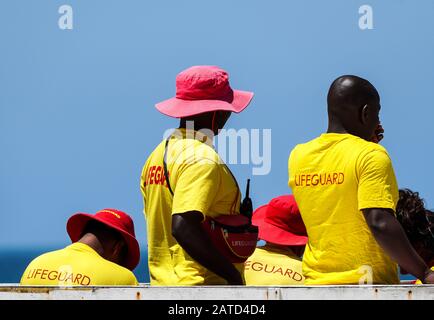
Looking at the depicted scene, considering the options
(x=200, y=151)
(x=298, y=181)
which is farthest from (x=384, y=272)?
(x=200, y=151)

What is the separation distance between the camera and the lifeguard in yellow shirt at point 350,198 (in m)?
6.60

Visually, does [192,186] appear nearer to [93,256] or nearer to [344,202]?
[344,202]

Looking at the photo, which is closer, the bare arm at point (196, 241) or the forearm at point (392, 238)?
the forearm at point (392, 238)

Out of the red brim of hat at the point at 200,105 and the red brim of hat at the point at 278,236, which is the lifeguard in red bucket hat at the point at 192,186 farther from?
the red brim of hat at the point at 278,236

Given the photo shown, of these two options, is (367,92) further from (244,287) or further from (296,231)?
(296,231)

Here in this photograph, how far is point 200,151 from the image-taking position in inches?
271

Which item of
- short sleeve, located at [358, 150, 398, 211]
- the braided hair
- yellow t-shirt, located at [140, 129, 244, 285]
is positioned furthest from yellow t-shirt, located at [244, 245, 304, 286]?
short sleeve, located at [358, 150, 398, 211]

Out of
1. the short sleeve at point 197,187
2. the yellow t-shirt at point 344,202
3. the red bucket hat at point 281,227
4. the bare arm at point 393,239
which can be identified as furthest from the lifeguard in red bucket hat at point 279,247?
the bare arm at point 393,239

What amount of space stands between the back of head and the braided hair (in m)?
1.14

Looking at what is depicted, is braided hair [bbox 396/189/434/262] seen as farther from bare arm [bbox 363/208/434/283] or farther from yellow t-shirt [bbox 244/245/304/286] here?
bare arm [bbox 363/208/434/283]

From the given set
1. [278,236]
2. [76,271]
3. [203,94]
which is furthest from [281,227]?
[203,94]

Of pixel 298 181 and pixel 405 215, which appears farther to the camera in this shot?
pixel 405 215

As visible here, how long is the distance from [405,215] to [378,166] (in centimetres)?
138

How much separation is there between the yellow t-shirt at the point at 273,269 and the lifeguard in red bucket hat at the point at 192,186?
4.92 feet
